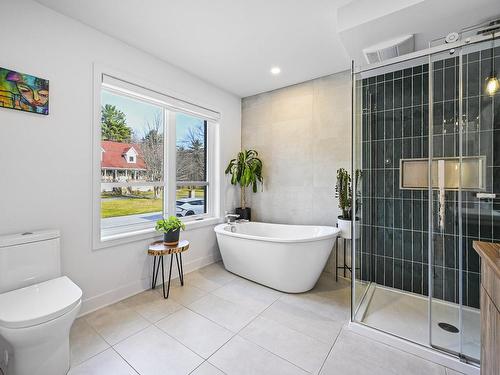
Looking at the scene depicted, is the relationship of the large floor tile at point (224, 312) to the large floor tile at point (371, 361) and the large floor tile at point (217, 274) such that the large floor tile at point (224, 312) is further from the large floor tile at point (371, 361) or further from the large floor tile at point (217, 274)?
the large floor tile at point (371, 361)

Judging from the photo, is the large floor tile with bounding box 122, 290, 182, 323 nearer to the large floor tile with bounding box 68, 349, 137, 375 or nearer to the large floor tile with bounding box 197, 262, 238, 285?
the large floor tile with bounding box 68, 349, 137, 375

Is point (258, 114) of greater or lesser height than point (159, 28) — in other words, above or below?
below

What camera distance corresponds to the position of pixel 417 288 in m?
→ 2.48

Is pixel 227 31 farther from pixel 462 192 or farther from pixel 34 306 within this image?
pixel 34 306

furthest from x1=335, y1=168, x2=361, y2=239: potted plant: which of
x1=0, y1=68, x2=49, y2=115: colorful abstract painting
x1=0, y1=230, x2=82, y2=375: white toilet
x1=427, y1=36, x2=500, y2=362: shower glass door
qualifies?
x1=0, y1=68, x2=49, y2=115: colorful abstract painting

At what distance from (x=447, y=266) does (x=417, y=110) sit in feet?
5.15

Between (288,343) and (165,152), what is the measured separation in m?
2.44

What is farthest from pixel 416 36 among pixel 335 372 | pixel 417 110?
pixel 335 372

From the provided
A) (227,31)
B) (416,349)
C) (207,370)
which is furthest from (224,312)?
(227,31)

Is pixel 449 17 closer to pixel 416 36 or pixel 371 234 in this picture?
pixel 416 36

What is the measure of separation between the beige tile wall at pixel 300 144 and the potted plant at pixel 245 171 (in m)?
0.14

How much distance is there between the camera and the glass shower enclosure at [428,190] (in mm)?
1738

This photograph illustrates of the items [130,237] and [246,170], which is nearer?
[130,237]

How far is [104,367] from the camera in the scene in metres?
1.52
